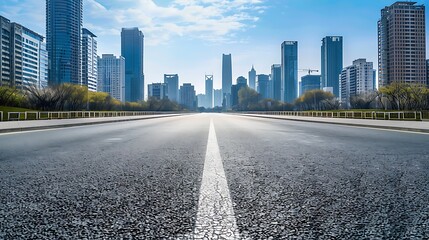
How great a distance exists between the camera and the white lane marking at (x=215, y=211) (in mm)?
2789

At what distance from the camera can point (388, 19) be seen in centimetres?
16812

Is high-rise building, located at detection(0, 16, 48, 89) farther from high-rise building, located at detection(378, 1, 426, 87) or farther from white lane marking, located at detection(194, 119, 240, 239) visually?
high-rise building, located at detection(378, 1, 426, 87)

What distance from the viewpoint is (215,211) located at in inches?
135

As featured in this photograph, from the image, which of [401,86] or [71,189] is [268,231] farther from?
[401,86]

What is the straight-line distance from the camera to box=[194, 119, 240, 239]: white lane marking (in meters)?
2.79

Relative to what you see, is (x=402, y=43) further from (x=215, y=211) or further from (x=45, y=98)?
(x=215, y=211)

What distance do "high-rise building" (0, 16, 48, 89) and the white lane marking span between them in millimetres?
169149

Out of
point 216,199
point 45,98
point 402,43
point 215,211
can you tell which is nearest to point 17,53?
point 45,98

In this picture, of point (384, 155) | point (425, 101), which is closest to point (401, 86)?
point (425, 101)

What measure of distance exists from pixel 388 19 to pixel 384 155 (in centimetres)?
18769

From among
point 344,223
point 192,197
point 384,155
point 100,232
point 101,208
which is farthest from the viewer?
point 384,155

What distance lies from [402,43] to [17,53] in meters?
196

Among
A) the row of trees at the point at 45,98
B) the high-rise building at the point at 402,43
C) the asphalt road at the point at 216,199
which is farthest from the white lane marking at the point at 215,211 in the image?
the high-rise building at the point at 402,43

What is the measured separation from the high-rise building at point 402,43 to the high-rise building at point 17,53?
6704 inches
